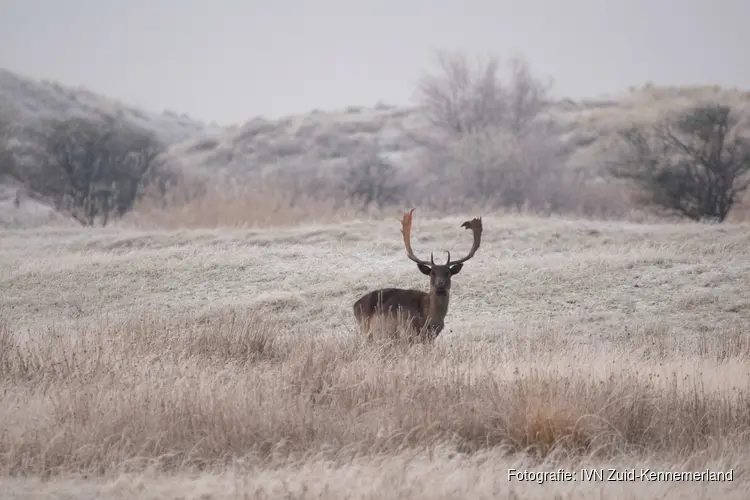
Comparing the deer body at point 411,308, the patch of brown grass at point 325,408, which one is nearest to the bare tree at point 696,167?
the deer body at point 411,308

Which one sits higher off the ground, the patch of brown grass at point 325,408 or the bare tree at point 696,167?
the bare tree at point 696,167

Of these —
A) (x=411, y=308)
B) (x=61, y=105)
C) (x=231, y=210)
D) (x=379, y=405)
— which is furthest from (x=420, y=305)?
(x=61, y=105)

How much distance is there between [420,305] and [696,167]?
21.6 meters

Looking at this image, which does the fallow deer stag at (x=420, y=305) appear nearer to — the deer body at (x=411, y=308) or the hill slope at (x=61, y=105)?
the deer body at (x=411, y=308)

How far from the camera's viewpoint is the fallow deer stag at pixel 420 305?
30.9ft

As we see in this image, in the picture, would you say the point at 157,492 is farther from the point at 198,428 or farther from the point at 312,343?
the point at 312,343

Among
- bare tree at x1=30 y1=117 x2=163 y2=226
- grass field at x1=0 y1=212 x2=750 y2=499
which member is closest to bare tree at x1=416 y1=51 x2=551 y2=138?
bare tree at x1=30 y1=117 x2=163 y2=226

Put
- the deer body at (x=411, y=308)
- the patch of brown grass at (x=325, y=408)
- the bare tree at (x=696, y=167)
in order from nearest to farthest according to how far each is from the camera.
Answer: the patch of brown grass at (x=325, y=408) → the deer body at (x=411, y=308) → the bare tree at (x=696, y=167)

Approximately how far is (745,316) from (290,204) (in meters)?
17.1

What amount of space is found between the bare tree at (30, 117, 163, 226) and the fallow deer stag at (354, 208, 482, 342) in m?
24.9

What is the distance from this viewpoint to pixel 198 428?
647 centimetres

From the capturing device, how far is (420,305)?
9758 millimetres

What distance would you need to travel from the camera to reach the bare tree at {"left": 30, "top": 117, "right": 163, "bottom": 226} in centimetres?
3419

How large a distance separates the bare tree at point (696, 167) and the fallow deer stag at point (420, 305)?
19624 mm
